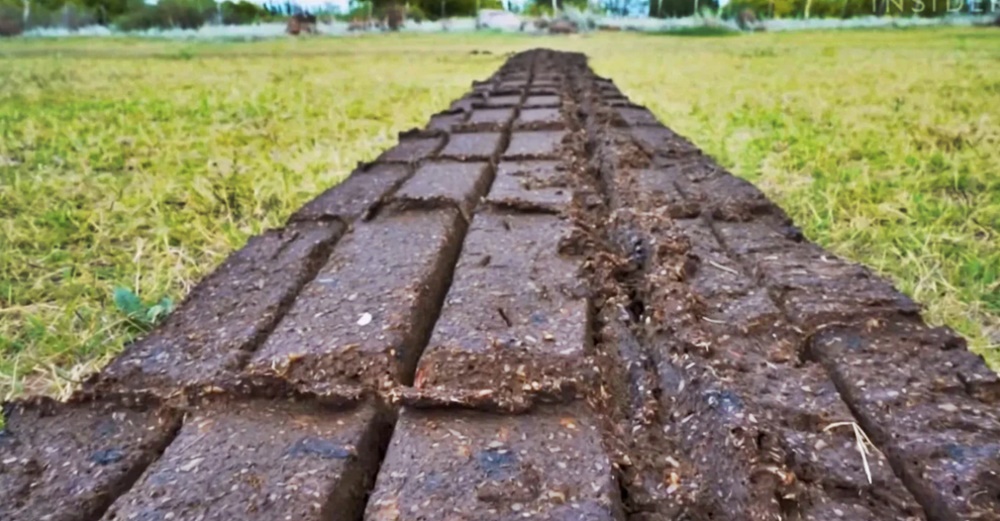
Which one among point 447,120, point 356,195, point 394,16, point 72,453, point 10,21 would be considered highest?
point 394,16

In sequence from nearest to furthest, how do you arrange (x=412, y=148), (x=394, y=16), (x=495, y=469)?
(x=495, y=469)
(x=412, y=148)
(x=394, y=16)

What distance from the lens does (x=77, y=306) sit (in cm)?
151

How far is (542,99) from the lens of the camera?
4074 millimetres

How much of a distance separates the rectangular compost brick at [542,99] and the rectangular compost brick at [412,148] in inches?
33.2

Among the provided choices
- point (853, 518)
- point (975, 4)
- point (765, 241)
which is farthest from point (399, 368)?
Result: point (975, 4)

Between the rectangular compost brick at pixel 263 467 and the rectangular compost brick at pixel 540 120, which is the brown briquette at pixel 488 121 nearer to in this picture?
the rectangular compost brick at pixel 540 120

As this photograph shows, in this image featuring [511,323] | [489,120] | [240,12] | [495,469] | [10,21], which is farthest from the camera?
[240,12]

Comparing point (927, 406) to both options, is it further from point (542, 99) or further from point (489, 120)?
point (542, 99)

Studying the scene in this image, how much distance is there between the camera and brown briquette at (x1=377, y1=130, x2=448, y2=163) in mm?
2621

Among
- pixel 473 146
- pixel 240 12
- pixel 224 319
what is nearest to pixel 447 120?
pixel 473 146

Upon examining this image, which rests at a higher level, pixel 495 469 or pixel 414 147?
pixel 414 147

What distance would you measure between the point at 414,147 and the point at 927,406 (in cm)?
212

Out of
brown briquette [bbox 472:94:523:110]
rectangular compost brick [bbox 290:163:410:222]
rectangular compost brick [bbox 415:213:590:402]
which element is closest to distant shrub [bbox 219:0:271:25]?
brown briquette [bbox 472:94:523:110]

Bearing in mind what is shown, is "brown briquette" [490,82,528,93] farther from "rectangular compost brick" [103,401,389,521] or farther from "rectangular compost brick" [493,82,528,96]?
"rectangular compost brick" [103,401,389,521]
